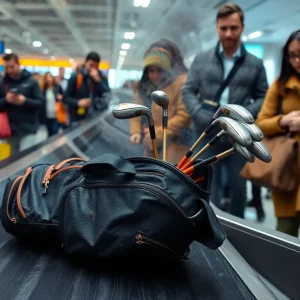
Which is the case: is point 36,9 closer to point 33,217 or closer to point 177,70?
point 177,70

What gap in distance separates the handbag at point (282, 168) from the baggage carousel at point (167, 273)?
0.24 meters

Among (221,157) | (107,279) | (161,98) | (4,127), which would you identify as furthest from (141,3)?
(107,279)

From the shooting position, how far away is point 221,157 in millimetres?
1382

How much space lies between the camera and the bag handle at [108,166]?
4.38 feet

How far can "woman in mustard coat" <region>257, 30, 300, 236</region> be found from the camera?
6.97ft

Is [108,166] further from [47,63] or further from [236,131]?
[47,63]

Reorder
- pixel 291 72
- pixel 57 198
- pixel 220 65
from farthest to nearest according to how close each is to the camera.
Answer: pixel 220 65 → pixel 291 72 → pixel 57 198

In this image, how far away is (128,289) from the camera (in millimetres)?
1326

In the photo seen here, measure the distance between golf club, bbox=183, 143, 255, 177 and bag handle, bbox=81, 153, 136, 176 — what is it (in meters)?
0.18

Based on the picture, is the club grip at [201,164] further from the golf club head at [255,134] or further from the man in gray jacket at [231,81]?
the man in gray jacket at [231,81]

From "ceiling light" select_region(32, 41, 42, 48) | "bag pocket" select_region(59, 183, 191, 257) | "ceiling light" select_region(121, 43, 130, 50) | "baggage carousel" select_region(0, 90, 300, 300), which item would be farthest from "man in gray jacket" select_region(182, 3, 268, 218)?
"ceiling light" select_region(32, 41, 42, 48)

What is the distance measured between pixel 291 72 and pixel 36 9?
1300cm

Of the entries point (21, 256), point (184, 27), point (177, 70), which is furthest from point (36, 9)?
point (21, 256)

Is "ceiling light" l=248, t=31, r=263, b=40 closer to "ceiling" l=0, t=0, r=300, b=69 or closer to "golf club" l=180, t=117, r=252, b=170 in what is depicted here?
"ceiling" l=0, t=0, r=300, b=69
